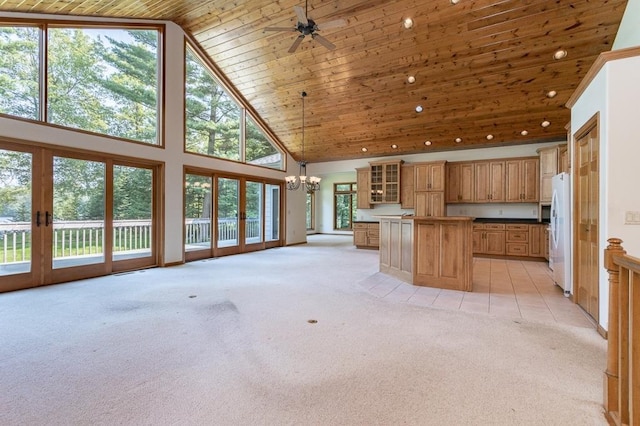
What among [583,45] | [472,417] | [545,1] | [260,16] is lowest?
[472,417]

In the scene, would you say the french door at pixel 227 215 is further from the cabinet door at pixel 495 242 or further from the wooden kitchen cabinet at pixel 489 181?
the cabinet door at pixel 495 242

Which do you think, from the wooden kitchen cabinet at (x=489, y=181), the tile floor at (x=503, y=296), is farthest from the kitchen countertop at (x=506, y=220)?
the tile floor at (x=503, y=296)

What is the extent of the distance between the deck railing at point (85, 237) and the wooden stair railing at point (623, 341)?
257 inches

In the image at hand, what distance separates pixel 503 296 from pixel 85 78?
7.31m

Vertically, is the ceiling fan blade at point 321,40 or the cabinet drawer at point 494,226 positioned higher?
the ceiling fan blade at point 321,40

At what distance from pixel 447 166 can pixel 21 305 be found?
8.77m

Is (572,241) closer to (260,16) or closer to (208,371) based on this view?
(208,371)

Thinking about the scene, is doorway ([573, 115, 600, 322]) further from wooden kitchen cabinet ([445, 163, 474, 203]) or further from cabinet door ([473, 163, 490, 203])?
wooden kitchen cabinet ([445, 163, 474, 203])

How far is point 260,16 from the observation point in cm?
548

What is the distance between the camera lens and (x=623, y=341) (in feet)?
5.45

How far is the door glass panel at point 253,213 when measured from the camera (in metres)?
8.43

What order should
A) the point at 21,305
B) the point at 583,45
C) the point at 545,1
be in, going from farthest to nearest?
the point at 583,45
the point at 545,1
the point at 21,305

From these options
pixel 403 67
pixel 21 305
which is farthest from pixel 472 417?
pixel 403 67

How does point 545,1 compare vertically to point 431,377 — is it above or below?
above
